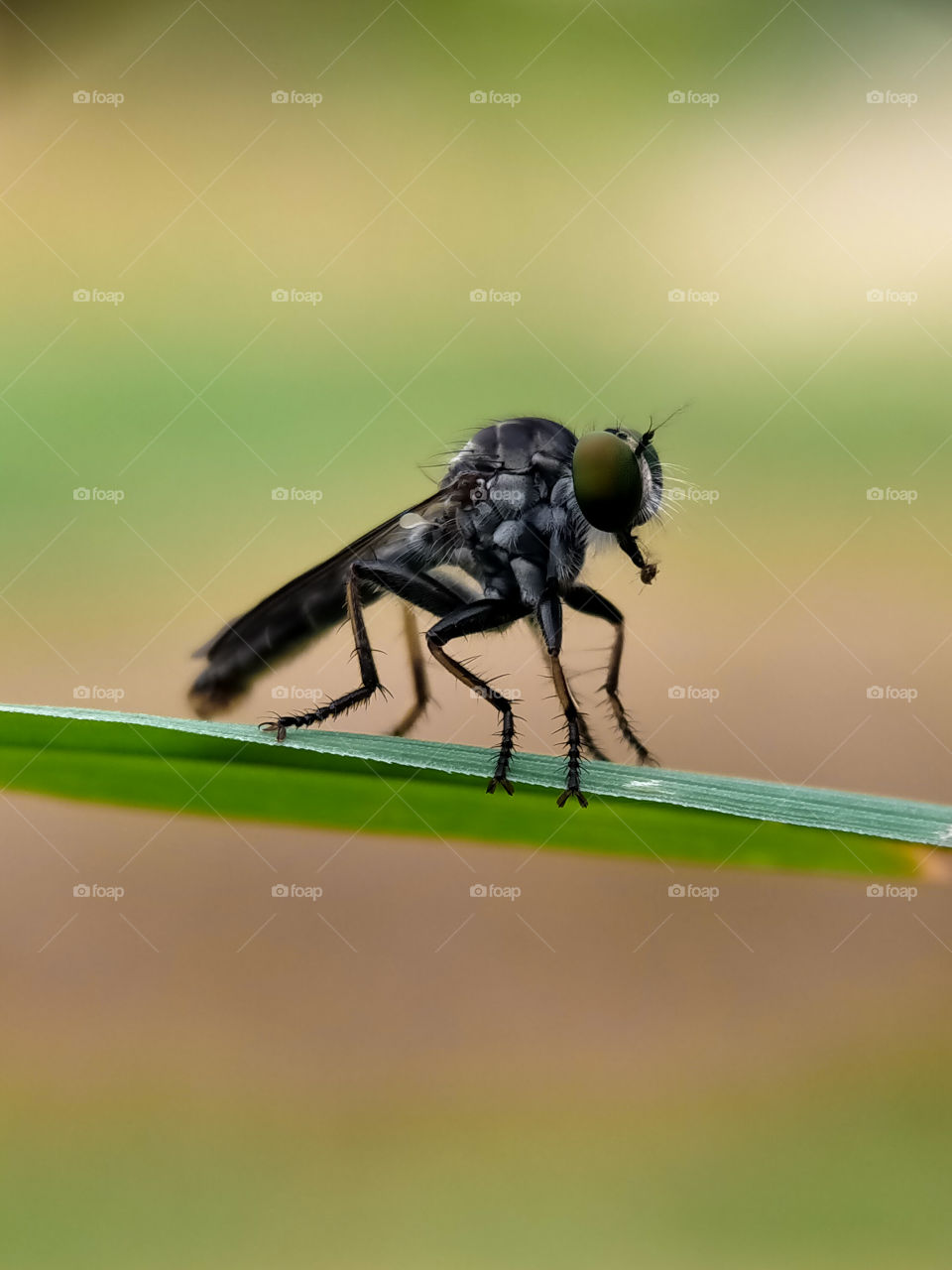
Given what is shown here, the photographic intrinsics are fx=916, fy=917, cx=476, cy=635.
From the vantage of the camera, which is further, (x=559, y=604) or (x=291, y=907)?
(x=291, y=907)

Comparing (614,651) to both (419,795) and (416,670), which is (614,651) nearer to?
(416,670)

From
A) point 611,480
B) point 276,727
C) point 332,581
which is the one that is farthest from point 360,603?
point 611,480

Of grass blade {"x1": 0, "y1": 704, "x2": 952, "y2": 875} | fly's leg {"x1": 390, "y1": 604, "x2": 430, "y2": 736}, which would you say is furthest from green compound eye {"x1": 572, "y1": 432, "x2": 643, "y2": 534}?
grass blade {"x1": 0, "y1": 704, "x2": 952, "y2": 875}

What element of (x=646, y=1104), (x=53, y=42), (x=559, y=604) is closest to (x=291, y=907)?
(x=646, y=1104)

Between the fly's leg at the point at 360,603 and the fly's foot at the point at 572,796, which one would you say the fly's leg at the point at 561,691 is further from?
the fly's leg at the point at 360,603

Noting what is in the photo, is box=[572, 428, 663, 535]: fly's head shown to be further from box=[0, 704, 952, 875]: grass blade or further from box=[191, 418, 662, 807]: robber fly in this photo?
box=[0, 704, 952, 875]: grass blade

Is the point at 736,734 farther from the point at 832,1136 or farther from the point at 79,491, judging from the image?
the point at 79,491
